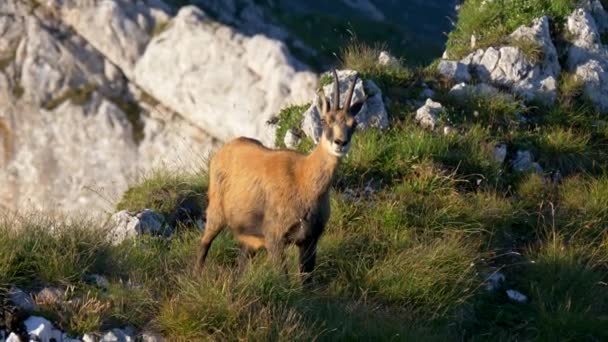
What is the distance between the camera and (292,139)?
1287 centimetres

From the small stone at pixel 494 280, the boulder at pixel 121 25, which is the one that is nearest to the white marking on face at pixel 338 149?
the small stone at pixel 494 280

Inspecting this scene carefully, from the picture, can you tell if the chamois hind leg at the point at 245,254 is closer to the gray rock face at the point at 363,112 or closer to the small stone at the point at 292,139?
the gray rock face at the point at 363,112

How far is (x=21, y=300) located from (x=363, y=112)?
22.9 ft

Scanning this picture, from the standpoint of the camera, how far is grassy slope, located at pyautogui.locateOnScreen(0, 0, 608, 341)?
A: 723 centimetres

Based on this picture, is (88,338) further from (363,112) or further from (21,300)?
(363,112)

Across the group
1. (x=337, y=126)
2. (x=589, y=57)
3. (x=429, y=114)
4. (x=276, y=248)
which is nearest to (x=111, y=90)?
(x=429, y=114)

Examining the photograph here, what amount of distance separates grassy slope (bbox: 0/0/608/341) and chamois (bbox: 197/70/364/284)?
483mm

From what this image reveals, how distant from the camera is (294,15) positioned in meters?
32.6

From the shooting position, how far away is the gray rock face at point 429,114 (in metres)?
12.6

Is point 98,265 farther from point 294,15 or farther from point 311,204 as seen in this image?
point 294,15

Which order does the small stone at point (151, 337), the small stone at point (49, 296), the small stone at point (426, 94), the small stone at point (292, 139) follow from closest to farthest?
the small stone at point (151, 337), the small stone at point (49, 296), the small stone at point (292, 139), the small stone at point (426, 94)

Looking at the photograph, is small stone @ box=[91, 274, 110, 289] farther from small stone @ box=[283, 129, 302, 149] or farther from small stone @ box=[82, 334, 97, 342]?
small stone @ box=[283, 129, 302, 149]

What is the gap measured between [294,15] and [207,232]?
24193 millimetres

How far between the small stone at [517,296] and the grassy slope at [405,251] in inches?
3.3
